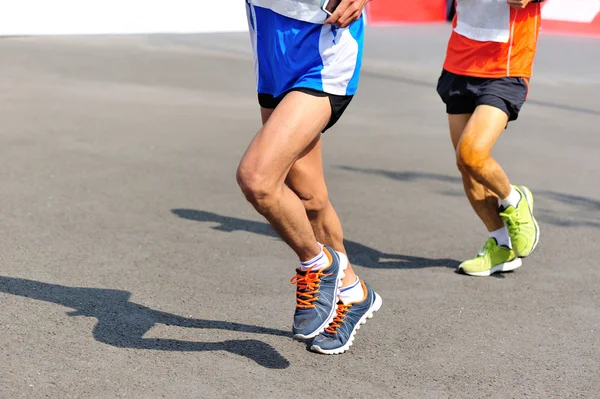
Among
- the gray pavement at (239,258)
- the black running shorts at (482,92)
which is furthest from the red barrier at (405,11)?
the black running shorts at (482,92)

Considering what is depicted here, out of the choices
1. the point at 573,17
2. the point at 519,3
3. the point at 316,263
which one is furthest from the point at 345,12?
the point at 573,17

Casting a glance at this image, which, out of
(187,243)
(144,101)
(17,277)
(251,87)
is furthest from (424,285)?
(251,87)

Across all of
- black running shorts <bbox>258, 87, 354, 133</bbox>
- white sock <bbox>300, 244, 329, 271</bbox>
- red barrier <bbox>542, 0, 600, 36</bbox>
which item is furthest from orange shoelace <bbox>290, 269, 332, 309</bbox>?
red barrier <bbox>542, 0, 600, 36</bbox>

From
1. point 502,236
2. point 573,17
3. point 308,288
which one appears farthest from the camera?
point 573,17

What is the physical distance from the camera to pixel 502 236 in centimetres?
559

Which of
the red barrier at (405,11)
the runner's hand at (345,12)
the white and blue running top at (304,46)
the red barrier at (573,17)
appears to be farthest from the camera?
the red barrier at (405,11)

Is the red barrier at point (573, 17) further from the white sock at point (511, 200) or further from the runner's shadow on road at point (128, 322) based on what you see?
the runner's shadow on road at point (128, 322)

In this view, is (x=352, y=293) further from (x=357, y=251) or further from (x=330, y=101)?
(x=357, y=251)

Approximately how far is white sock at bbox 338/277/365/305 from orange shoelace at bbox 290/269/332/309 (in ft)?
0.81

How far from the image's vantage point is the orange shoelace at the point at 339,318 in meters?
4.01

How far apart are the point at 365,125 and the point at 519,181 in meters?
2.46

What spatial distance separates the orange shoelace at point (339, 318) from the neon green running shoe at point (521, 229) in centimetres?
166

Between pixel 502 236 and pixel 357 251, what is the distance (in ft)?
2.84

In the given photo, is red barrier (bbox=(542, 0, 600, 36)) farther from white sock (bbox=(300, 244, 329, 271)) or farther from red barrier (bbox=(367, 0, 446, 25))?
white sock (bbox=(300, 244, 329, 271))
